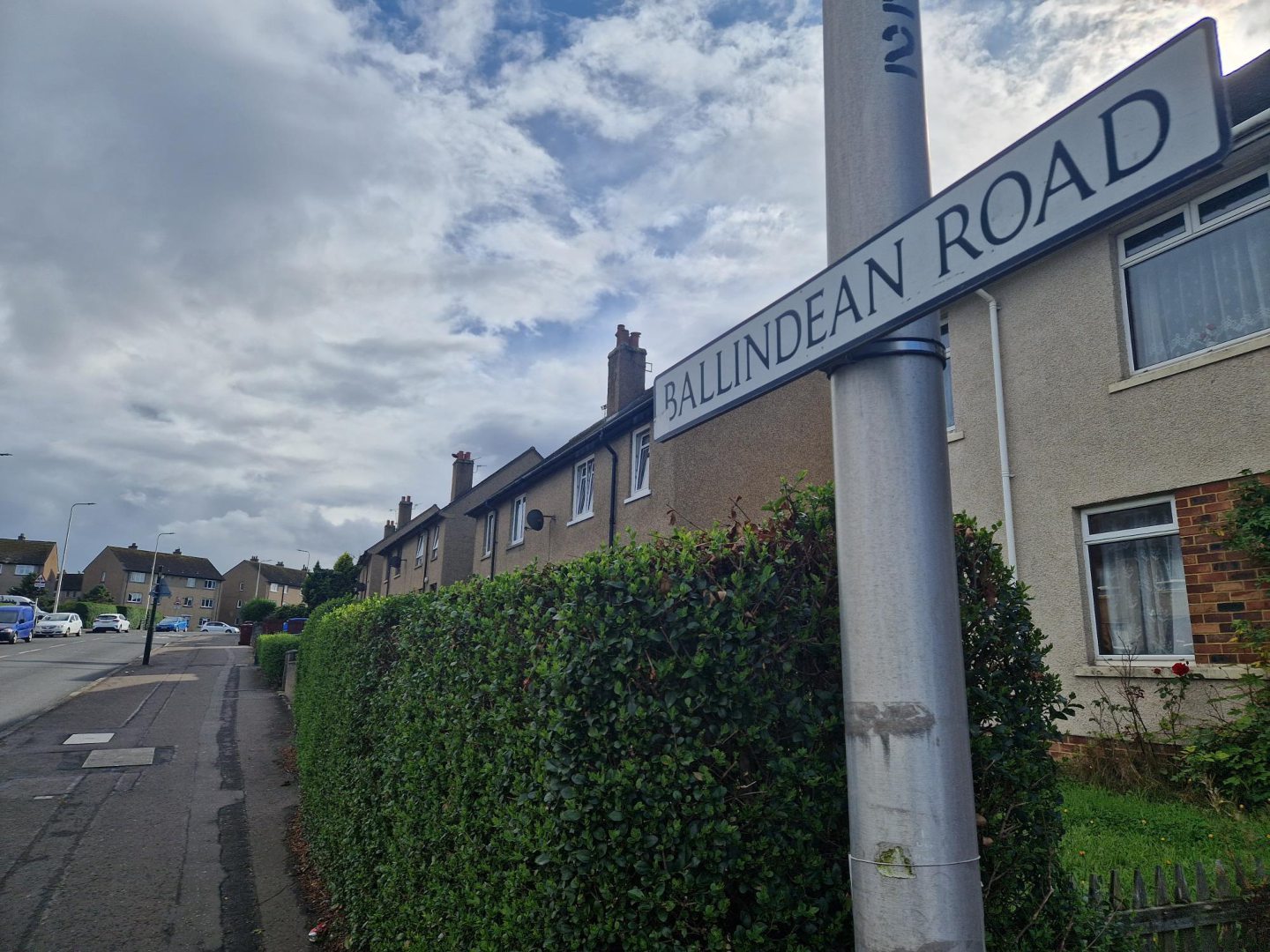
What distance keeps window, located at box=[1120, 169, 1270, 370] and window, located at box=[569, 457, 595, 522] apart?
1268cm

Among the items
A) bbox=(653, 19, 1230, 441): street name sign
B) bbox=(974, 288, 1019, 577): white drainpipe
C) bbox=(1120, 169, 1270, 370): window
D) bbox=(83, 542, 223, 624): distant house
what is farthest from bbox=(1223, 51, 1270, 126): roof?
bbox=(83, 542, 223, 624): distant house

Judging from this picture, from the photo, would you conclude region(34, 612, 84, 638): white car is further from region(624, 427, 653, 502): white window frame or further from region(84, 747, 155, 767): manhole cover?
region(624, 427, 653, 502): white window frame

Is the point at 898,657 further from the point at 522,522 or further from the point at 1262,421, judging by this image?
the point at 522,522

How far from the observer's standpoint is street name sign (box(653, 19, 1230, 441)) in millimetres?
1479

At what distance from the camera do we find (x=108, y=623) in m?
64.1

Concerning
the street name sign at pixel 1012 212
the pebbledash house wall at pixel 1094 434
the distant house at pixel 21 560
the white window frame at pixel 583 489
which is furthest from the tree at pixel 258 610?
the street name sign at pixel 1012 212

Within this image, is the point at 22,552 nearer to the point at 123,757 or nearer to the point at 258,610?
the point at 258,610

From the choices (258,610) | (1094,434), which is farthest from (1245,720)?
(258,610)

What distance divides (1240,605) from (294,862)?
30.1ft

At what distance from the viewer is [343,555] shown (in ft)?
179

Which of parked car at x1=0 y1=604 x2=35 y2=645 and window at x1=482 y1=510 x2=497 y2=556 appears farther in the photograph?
parked car at x1=0 y1=604 x2=35 y2=645

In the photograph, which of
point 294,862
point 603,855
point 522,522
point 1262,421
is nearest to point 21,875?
point 294,862

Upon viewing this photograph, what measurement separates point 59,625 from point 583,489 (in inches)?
1706

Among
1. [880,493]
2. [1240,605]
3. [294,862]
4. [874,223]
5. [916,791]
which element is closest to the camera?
[916,791]
